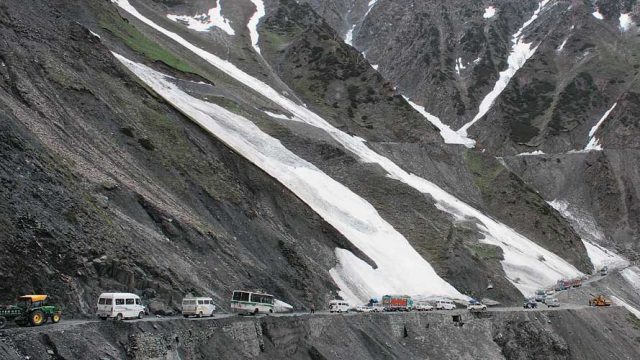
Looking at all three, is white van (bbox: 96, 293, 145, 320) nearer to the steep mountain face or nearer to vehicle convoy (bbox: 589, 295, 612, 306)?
the steep mountain face

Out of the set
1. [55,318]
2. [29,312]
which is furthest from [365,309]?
[29,312]

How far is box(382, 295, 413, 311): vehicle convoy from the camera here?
166 feet

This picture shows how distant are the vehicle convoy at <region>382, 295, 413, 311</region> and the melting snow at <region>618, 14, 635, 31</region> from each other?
167 meters

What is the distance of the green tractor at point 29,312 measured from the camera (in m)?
23.6

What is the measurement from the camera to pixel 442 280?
201 ft

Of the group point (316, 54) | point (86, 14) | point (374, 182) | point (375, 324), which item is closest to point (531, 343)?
point (375, 324)

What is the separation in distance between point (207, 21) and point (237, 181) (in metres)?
111

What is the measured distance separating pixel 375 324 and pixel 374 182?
33.1 metres

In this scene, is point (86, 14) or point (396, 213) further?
point (86, 14)

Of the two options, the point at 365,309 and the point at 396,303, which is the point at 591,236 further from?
the point at 365,309

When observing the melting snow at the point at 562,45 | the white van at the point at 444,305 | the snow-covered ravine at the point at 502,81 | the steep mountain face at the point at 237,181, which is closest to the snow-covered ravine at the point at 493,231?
the steep mountain face at the point at 237,181

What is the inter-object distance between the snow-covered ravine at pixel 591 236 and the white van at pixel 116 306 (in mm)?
83452

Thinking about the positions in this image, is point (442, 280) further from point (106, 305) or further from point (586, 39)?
point (586, 39)

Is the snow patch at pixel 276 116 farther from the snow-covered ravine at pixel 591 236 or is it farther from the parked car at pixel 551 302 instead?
the snow-covered ravine at pixel 591 236
